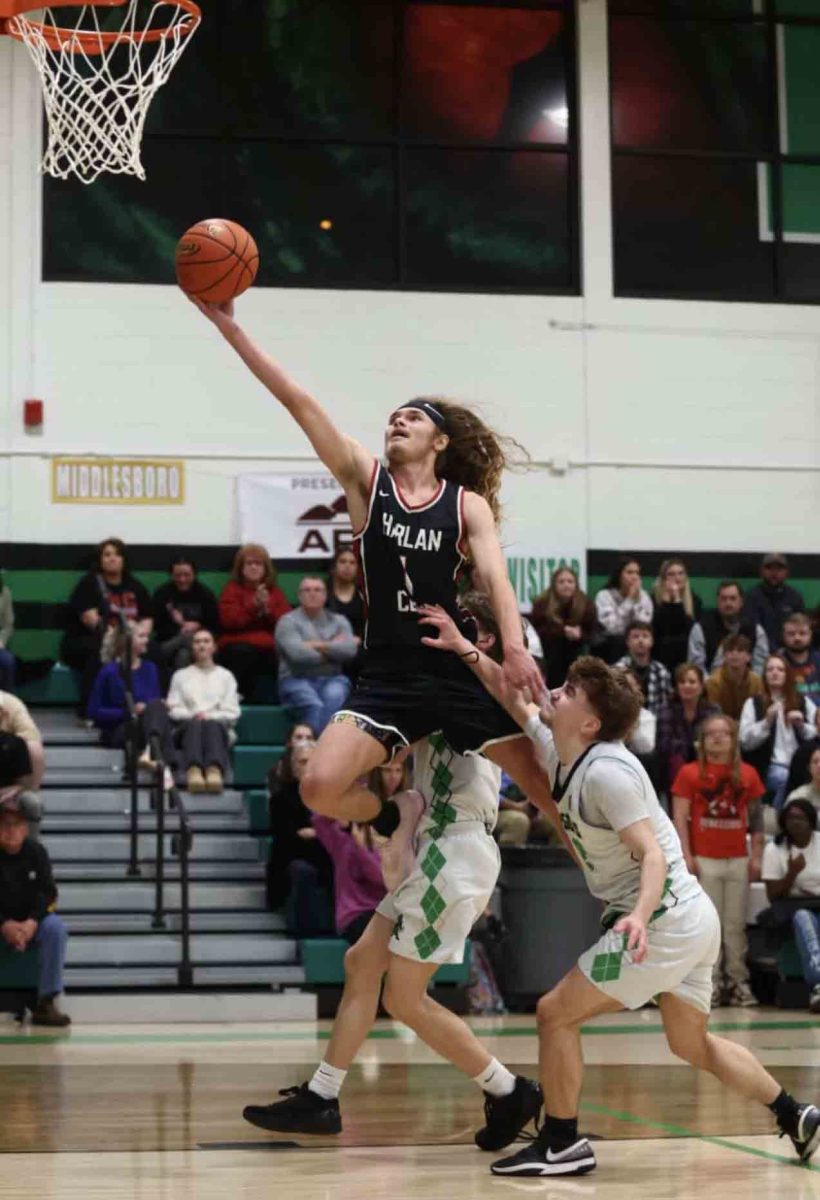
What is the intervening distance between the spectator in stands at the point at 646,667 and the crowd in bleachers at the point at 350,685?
0.6 inches

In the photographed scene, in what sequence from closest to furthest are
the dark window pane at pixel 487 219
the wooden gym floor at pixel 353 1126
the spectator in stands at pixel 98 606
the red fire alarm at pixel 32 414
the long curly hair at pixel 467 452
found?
the wooden gym floor at pixel 353 1126 < the long curly hair at pixel 467 452 < the spectator in stands at pixel 98 606 < the red fire alarm at pixel 32 414 < the dark window pane at pixel 487 219

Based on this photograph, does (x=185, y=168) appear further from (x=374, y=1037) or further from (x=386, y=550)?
(x=386, y=550)

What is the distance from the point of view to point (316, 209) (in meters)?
17.5

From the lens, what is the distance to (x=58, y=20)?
1566 centimetres

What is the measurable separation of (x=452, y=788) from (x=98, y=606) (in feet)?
31.1

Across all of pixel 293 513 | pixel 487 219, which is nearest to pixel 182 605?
pixel 293 513

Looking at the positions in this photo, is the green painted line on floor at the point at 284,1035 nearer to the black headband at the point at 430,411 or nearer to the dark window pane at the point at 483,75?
the black headband at the point at 430,411

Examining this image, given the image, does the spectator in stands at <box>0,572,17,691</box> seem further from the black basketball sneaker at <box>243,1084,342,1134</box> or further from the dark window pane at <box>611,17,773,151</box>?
the black basketball sneaker at <box>243,1084,342,1134</box>

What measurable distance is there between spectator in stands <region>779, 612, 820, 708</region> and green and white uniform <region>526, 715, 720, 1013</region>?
9797mm

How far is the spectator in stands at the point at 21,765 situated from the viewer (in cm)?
1249

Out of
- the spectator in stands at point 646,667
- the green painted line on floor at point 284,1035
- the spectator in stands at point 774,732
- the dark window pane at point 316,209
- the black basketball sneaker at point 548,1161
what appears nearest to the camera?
the black basketball sneaker at point 548,1161

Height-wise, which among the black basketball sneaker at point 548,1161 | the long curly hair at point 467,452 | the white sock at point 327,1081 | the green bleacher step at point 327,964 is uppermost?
the long curly hair at point 467,452

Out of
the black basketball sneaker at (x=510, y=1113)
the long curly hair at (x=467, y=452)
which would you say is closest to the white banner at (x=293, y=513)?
the long curly hair at (x=467, y=452)

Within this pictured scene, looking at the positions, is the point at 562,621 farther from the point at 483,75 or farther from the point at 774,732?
the point at 483,75
